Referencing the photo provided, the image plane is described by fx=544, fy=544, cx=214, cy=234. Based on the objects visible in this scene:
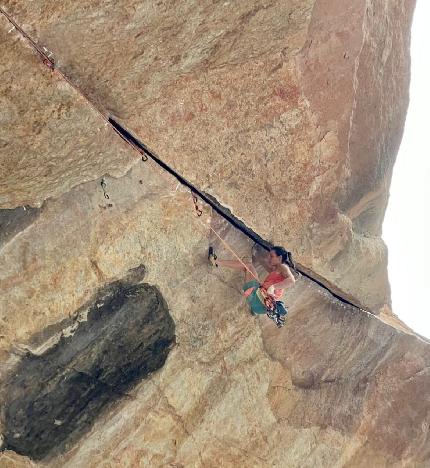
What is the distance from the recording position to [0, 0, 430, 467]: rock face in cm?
538

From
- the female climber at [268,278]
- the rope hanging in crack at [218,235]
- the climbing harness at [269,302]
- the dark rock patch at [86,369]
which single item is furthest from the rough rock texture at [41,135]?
the female climber at [268,278]

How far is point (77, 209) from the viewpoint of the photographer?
6.14 meters

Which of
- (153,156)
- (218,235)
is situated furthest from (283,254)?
(153,156)

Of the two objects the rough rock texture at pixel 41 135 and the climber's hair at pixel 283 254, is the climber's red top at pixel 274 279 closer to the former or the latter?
the climber's hair at pixel 283 254

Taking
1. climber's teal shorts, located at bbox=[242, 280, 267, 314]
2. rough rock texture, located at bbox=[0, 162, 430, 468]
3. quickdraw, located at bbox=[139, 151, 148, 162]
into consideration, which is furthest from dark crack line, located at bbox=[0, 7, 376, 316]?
climber's teal shorts, located at bbox=[242, 280, 267, 314]

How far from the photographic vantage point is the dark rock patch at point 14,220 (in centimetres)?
566

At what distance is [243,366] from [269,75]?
412cm

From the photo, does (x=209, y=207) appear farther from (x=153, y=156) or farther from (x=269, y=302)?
(x=269, y=302)

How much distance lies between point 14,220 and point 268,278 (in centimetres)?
346

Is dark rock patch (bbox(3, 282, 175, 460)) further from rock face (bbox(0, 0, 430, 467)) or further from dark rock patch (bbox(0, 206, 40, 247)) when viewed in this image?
dark rock patch (bbox(0, 206, 40, 247))

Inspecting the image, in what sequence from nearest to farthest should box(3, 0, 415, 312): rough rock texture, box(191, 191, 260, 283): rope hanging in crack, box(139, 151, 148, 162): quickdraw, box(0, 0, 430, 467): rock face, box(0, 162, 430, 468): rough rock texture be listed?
box(3, 0, 415, 312): rough rock texture, box(0, 0, 430, 467): rock face, box(0, 162, 430, 468): rough rock texture, box(139, 151, 148, 162): quickdraw, box(191, 191, 260, 283): rope hanging in crack

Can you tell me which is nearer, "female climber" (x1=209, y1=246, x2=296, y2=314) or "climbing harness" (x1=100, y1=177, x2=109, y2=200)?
"climbing harness" (x1=100, y1=177, x2=109, y2=200)

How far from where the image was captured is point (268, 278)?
7.54 meters

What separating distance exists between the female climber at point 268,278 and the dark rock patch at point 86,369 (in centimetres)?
124
